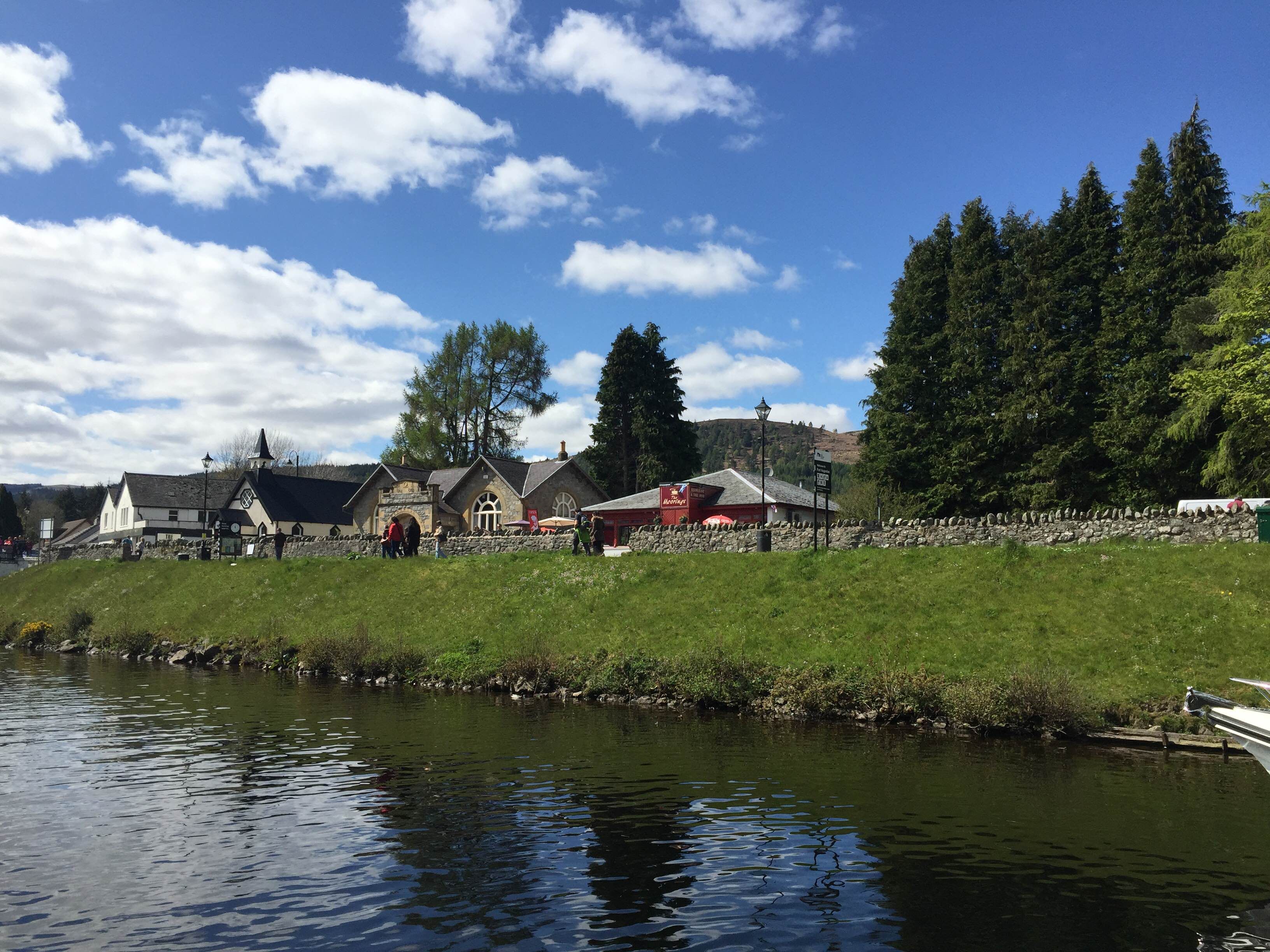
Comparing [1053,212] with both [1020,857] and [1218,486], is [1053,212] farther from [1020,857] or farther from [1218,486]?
[1020,857]

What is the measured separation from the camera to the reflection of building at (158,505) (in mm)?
87375

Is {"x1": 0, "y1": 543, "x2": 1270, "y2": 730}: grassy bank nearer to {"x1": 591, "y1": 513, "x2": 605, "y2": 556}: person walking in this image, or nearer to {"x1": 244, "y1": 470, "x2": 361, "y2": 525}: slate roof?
{"x1": 591, "y1": 513, "x2": 605, "y2": 556}: person walking

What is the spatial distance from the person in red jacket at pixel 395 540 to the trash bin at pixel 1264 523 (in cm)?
3355

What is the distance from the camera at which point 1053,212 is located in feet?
153

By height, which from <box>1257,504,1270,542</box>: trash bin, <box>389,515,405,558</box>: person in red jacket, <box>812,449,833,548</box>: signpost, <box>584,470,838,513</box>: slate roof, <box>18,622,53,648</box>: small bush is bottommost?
<box>18,622,53,648</box>: small bush

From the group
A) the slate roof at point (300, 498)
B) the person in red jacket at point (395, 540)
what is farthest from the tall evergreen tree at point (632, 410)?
the person in red jacket at point (395, 540)

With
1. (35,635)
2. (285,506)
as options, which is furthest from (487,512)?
(285,506)

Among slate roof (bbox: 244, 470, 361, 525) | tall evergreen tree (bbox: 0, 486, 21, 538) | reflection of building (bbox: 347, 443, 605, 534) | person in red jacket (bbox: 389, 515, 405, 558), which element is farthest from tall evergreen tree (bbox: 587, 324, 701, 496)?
tall evergreen tree (bbox: 0, 486, 21, 538)

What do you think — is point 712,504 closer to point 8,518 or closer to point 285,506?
point 285,506

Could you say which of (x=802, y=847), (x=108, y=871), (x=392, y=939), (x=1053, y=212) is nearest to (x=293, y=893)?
(x=392, y=939)

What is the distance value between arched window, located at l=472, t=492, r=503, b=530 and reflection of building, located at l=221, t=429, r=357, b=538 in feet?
72.4

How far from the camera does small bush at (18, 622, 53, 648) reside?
40.7m

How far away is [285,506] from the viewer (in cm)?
7806

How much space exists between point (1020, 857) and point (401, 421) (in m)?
78.4
